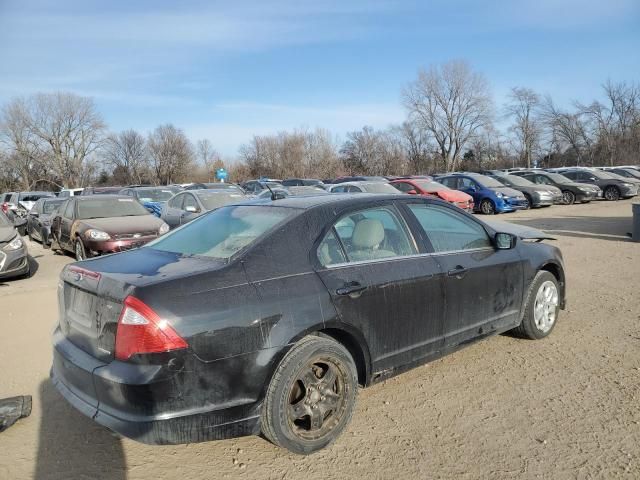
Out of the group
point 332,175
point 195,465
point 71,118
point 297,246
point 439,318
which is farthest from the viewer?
point 71,118

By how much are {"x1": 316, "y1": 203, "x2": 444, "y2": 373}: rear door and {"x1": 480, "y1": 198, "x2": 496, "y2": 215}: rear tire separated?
54.4 ft

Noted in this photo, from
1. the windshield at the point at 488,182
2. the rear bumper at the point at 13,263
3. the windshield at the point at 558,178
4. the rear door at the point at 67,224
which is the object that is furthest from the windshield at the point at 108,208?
the windshield at the point at 558,178

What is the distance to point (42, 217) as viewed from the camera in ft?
47.3

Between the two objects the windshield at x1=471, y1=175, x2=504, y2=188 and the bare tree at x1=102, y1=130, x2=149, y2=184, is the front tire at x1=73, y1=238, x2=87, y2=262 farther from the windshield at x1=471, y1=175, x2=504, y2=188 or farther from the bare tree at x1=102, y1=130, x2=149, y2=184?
the bare tree at x1=102, y1=130, x2=149, y2=184

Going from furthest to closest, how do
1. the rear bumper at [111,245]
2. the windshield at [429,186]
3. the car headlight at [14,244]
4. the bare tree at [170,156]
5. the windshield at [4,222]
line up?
the bare tree at [170,156] < the windshield at [429,186] < the rear bumper at [111,245] < the windshield at [4,222] < the car headlight at [14,244]

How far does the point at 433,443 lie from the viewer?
3.06m

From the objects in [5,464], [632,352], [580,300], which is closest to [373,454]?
[5,464]

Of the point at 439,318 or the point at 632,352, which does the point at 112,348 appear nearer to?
the point at 439,318

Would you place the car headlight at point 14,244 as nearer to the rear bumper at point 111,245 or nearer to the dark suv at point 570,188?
the rear bumper at point 111,245

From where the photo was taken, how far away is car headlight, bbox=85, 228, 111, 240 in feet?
30.8

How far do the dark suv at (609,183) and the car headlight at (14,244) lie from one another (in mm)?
24244

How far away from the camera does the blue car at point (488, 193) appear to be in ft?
62.5

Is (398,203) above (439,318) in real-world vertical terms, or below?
above

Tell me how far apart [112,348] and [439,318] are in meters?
2.27
